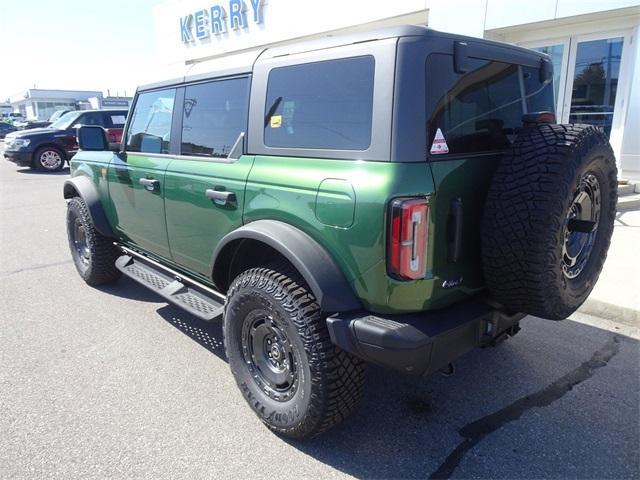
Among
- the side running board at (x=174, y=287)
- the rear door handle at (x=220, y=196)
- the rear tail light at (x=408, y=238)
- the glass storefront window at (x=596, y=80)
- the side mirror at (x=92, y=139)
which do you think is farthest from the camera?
the glass storefront window at (x=596, y=80)

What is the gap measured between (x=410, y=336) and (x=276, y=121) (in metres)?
1.36

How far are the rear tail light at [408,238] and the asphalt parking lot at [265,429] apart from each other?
1.02 meters

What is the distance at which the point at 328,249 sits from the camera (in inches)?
86.4

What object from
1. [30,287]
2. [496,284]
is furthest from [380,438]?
[30,287]

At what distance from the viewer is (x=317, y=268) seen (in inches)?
84.7

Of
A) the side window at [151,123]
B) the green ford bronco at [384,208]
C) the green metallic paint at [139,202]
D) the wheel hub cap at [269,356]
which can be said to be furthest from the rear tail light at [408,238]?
the side window at [151,123]

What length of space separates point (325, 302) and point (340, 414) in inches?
24.6

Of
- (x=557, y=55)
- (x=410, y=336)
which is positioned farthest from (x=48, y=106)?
(x=410, y=336)

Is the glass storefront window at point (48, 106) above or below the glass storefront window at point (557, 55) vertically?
above

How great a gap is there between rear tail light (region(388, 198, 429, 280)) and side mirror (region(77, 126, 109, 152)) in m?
3.23

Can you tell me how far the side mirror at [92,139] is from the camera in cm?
412

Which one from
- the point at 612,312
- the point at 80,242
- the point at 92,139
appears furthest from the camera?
the point at 80,242

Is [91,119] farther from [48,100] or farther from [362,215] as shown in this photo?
[48,100]

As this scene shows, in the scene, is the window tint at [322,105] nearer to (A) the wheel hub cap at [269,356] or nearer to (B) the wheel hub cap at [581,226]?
(A) the wheel hub cap at [269,356]
